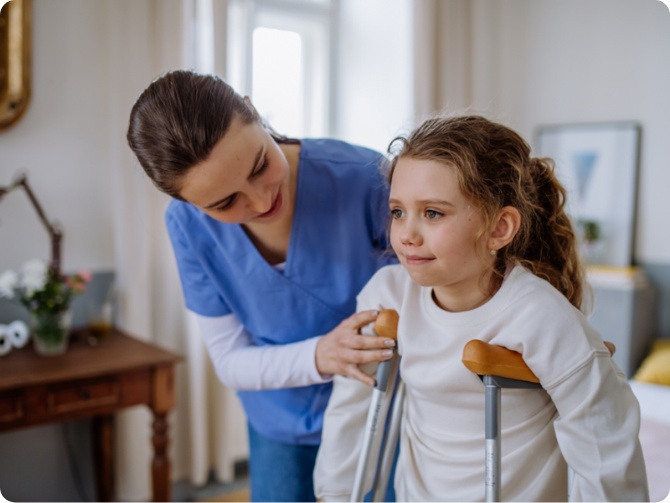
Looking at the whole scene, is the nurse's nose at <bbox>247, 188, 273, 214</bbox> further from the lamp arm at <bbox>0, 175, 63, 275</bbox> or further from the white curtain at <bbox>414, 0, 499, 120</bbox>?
the white curtain at <bbox>414, 0, 499, 120</bbox>

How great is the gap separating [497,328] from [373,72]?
→ 2.39m

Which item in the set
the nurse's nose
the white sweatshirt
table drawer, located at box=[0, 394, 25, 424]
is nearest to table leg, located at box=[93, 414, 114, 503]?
table drawer, located at box=[0, 394, 25, 424]

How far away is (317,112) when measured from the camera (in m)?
2.94

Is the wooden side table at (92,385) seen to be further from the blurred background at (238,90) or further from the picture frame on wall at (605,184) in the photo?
the picture frame on wall at (605,184)

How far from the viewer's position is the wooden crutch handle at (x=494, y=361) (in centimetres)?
83

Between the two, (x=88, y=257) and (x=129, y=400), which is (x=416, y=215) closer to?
(x=129, y=400)

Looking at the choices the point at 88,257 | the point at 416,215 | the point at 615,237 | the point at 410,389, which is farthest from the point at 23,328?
the point at 615,237

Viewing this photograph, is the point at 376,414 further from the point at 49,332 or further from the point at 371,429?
the point at 49,332

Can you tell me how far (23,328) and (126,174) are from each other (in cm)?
68

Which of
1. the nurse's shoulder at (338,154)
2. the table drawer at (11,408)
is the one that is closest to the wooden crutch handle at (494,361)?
the nurse's shoulder at (338,154)

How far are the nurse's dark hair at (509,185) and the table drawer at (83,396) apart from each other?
117cm

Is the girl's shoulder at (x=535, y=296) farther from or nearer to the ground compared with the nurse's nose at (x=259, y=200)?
nearer to the ground

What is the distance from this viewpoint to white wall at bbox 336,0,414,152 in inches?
117

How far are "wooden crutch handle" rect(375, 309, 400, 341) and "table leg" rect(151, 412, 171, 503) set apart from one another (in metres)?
1.09
